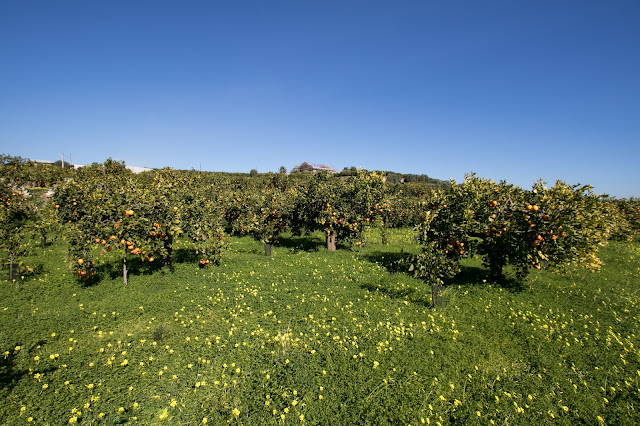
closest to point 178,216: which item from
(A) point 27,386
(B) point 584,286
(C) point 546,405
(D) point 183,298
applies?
(D) point 183,298

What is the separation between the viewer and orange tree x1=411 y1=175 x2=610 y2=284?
10031 millimetres

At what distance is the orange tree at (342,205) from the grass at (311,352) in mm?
4751

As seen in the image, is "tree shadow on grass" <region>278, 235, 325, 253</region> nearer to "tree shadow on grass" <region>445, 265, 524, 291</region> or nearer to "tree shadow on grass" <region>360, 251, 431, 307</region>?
"tree shadow on grass" <region>360, 251, 431, 307</region>

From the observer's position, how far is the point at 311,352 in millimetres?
7137

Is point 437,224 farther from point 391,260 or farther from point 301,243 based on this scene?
point 301,243

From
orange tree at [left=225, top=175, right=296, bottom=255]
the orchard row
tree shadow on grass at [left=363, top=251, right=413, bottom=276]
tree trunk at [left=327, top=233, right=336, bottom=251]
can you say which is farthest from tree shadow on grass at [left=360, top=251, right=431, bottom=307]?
orange tree at [left=225, top=175, right=296, bottom=255]

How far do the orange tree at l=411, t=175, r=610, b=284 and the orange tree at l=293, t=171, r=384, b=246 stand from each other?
19.2ft

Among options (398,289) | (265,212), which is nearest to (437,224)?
(398,289)

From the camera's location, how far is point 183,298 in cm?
1009

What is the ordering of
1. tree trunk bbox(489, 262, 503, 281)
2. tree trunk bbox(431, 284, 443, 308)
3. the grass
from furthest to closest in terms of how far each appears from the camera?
tree trunk bbox(489, 262, 503, 281) < tree trunk bbox(431, 284, 443, 308) < the grass

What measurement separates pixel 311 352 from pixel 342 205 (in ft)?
34.0

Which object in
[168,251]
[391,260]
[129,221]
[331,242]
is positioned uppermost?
[129,221]

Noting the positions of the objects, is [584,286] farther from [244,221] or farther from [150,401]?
[244,221]

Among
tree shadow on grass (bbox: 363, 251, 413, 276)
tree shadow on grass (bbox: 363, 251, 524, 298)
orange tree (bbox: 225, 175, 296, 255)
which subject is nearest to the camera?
tree shadow on grass (bbox: 363, 251, 524, 298)
